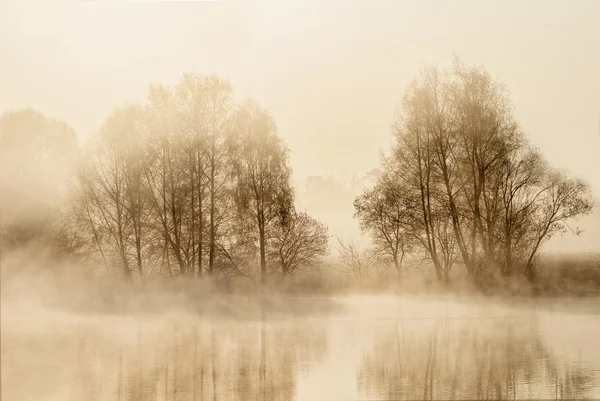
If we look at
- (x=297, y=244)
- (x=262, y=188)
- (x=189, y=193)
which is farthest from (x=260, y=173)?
(x=297, y=244)

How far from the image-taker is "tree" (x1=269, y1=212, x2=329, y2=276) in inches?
1227

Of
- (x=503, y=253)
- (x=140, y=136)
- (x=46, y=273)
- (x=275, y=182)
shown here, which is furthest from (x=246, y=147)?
(x=46, y=273)

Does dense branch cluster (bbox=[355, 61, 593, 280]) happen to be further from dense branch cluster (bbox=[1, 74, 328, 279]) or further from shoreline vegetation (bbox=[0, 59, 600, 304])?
dense branch cluster (bbox=[1, 74, 328, 279])

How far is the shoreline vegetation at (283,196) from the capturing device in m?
30.4

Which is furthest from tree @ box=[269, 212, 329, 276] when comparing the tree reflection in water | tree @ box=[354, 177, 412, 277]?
the tree reflection in water

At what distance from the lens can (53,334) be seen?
51.0 feet

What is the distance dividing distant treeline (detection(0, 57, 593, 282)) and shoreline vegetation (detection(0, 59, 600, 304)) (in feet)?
0.16

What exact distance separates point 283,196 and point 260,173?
4.05 feet

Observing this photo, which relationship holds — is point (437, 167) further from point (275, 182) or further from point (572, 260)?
point (572, 260)

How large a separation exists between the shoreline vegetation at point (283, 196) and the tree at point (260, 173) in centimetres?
6

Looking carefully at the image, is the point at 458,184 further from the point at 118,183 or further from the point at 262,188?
the point at 118,183

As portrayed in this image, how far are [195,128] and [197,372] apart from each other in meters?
16.8

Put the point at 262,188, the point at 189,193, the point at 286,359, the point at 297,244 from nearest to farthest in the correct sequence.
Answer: the point at 286,359
the point at 189,193
the point at 297,244
the point at 262,188

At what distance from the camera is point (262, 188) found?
105 feet
